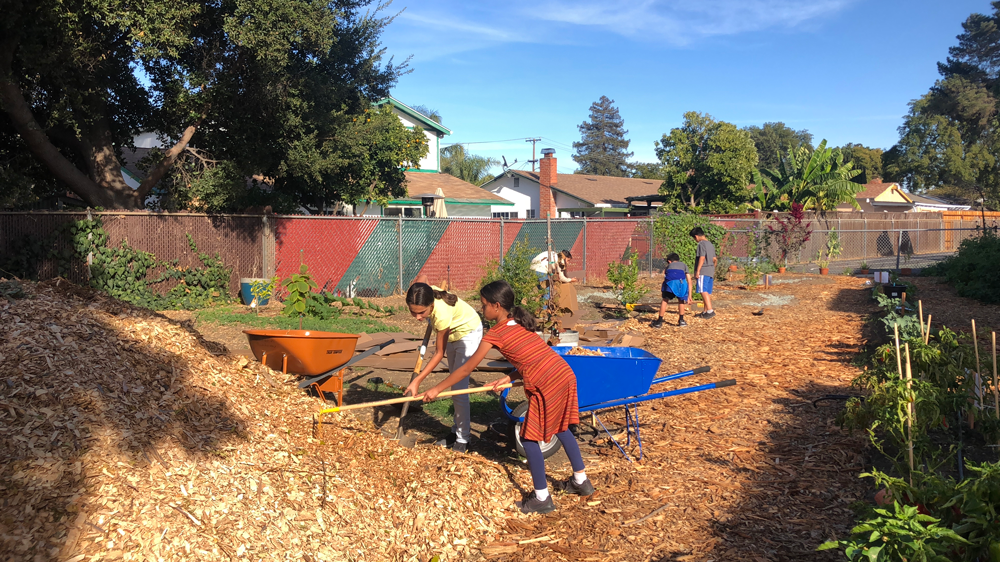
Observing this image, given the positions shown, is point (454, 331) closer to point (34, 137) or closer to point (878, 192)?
point (34, 137)

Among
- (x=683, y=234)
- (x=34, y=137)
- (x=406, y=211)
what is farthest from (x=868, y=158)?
(x=34, y=137)

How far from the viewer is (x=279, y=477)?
13.8ft

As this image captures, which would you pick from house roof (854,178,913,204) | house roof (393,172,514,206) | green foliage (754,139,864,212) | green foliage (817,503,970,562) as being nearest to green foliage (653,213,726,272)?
house roof (393,172,514,206)

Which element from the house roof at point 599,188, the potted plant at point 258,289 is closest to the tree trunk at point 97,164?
the potted plant at point 258,289

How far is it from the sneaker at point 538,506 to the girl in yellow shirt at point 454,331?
3.50 feet

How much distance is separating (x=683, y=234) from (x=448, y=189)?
52.5 ft

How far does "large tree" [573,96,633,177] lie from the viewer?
95250mm

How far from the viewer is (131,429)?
12.8 ft

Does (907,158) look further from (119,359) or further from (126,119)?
(119,359)

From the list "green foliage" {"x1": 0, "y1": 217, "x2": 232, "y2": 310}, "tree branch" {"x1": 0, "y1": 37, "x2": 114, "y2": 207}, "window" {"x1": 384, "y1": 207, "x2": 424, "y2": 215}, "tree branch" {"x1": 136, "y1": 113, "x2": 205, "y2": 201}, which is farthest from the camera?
"window" {"x1": 384, "y1": 207, "x2": 424, "y2": 215}

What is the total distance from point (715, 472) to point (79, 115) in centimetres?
1340

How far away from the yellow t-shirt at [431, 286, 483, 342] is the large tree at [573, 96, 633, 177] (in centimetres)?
9137

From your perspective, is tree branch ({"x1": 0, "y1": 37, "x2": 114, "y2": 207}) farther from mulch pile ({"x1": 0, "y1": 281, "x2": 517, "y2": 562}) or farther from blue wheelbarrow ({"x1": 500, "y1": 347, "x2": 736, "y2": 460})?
blue wheelbarrow ({"x1": 500, "y1": 347, "x2": 736, "y2": 460})

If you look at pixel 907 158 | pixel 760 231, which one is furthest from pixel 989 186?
pixel 760 231
